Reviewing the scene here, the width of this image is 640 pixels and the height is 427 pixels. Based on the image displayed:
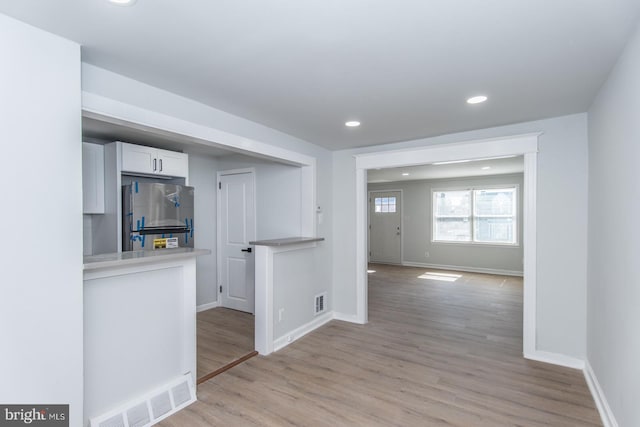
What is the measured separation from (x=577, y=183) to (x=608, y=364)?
61.6 inches

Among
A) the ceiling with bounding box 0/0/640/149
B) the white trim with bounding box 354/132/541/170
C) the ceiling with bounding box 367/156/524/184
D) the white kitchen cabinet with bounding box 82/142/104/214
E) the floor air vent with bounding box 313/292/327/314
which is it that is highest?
the ceiling with bounding box 0/0/640/149

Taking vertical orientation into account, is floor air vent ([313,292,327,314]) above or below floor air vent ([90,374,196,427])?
above

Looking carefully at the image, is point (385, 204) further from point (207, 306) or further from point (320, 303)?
point (207, 306)

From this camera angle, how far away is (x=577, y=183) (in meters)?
2.95

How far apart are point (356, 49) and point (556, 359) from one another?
3.30m

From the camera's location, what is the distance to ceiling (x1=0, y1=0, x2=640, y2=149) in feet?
4.80

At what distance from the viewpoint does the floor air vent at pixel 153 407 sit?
2030 mm

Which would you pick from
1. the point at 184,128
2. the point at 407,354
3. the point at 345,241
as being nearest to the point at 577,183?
the point at 407,354

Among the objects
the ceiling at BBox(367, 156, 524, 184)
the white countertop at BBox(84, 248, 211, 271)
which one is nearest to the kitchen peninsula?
the white countertop at BBox(84, 248, 211, 271)

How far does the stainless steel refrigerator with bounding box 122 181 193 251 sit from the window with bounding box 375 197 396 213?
247 inches

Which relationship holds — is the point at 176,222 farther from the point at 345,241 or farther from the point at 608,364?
the point at 608,364

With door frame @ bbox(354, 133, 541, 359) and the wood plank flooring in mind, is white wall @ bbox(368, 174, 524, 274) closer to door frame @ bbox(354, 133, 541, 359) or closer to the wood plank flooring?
door frame @ bbox(354, 133, 541, 359)

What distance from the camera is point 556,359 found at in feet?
9.98

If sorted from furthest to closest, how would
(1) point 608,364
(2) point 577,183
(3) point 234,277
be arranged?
(3) point 234,277 → (2) point 577,183 → (1) point 608,364
